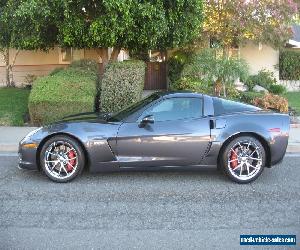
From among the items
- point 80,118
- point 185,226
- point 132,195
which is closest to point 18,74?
point 80,118

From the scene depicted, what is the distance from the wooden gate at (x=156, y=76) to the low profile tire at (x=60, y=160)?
14.3 m

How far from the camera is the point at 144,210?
4988 mm

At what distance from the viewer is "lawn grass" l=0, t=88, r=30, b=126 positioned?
1076 centimetres

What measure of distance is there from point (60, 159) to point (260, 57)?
16.6m

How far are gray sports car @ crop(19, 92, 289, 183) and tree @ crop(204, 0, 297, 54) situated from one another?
9.74m

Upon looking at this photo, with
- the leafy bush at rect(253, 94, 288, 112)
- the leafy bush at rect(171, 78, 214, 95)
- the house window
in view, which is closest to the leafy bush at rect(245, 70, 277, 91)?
the leafy bush at rect(171, 78, 214, 95)

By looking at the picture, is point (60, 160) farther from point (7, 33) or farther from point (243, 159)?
point (7, 33)

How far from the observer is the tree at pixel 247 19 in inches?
609

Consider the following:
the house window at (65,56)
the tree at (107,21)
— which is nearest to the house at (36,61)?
the house window at (65,56)

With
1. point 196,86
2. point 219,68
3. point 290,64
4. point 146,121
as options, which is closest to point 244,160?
point 146,121

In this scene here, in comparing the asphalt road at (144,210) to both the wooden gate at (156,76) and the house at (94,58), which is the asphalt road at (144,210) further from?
the wooden gate at (156,76)

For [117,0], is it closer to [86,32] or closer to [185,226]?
[86,32]

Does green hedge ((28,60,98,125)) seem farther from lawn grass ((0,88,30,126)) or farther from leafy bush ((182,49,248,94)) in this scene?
leafy bush ((182,49,248,94))

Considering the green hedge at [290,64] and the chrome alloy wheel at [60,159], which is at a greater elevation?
the green hedge at [290,64]
